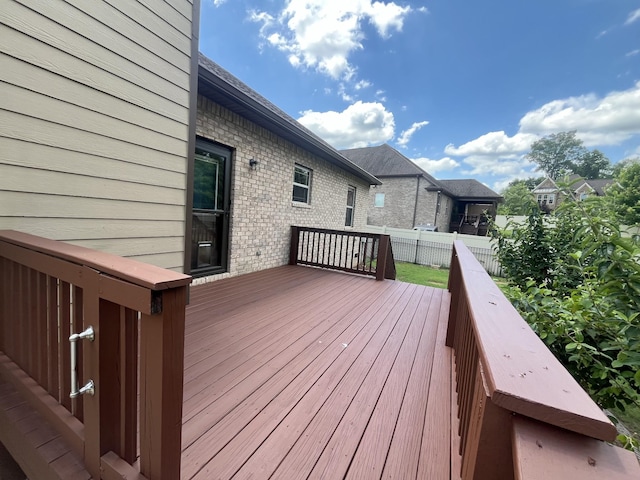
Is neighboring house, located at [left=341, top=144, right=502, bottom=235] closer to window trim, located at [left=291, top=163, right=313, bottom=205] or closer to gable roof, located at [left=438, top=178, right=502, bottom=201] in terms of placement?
gable roof, located at [left=438, top=178, right=502, bottom=201]

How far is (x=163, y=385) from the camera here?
90 cm

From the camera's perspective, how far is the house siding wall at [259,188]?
4.29 m

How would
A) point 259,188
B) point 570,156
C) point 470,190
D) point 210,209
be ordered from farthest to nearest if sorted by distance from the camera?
point 570,156
point 470,190
point 259,188
point 210,209

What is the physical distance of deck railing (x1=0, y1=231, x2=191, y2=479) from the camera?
89cm

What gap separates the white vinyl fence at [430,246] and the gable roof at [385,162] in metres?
6.84

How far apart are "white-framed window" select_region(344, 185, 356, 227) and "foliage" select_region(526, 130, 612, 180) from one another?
123 ft

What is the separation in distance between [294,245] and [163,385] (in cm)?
544

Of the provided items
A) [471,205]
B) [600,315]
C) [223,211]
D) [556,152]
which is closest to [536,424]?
[600,315]

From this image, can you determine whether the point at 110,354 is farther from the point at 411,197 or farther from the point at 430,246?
the point at 411,197

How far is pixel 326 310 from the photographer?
138 inches

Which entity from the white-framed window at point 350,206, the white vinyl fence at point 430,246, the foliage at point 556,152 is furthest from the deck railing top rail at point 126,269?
the foliage at point 556,152

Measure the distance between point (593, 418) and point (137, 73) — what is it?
3.17 meters

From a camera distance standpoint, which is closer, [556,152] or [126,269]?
[126,269]

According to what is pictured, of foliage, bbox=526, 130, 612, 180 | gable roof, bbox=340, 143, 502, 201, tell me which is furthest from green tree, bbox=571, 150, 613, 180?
gable roof, bbox=340, 143, 502, 201
